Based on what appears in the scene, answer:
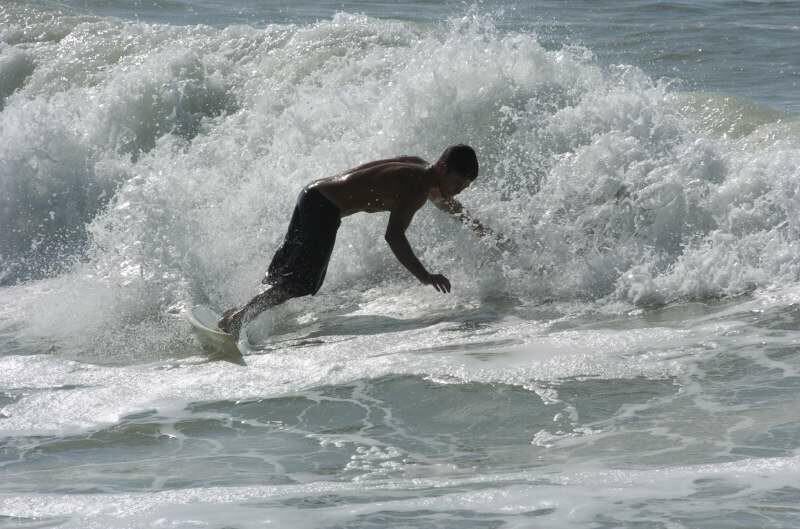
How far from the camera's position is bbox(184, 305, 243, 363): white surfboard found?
256 inches

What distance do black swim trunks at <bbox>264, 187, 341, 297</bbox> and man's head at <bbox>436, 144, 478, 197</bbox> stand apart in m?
0.79

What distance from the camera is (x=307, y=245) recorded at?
681cm

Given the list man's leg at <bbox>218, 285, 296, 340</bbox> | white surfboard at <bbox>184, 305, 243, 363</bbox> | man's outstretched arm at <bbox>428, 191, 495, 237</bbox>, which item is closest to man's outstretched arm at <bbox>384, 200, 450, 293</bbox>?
man's outstretched arm at <bbox>428, 191, 495, 237</bbox>

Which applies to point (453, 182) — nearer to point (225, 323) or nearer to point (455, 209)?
point (455, 209)

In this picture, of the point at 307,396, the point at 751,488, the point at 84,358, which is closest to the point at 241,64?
the point at 84,358

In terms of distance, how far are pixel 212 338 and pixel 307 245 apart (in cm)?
78

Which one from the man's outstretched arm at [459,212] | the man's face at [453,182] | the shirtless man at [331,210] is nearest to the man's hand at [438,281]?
the shirtless man at [331,210]

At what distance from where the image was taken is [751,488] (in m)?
4.01

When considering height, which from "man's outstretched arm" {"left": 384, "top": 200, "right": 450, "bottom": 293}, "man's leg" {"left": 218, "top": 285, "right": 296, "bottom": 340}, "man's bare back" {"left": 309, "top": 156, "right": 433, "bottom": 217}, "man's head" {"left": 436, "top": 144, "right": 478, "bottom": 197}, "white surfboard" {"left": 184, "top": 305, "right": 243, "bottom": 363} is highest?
"man's head" {"left": 436, "top": 144, "right": 478, "bottom": 197}

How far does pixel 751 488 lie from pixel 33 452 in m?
2.98

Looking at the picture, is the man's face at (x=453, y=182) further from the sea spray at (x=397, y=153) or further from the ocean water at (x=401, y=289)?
the sea spray at (x=397, y=153)

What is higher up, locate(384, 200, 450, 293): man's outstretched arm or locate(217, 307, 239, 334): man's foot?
locate(384, 200, 450, 293): man's outstretched arm

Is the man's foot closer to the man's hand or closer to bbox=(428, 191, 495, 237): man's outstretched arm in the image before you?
the man's hand

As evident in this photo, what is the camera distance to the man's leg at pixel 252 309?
22.1ft
